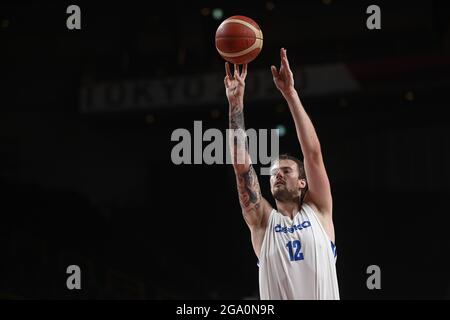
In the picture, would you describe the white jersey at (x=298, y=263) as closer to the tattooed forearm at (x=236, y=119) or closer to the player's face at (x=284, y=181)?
the player's face at (x=284, y=181)

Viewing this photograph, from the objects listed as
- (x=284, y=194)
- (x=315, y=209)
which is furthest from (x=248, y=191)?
(x=315, y=209)

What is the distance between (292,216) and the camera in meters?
4.86

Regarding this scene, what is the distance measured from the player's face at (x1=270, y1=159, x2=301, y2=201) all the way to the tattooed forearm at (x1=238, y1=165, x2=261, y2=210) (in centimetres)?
12

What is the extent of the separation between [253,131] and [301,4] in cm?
315

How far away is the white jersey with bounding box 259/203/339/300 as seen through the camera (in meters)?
4.52

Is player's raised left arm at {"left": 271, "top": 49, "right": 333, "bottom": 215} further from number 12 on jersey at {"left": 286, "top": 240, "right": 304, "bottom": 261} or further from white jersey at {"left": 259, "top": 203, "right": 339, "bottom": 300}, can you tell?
number 12 on jersey at {"left": 286, "top": 240, "right": 304, "bottom": 261}

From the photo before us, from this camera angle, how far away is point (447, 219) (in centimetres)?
1327

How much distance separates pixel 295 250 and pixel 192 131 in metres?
9.07

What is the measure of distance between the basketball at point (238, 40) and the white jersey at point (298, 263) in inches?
54.0

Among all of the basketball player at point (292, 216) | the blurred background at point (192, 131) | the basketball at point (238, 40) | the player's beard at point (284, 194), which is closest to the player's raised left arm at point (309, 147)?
the basketball player at point (292, 216)

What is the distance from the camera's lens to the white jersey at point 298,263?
4.52 meters

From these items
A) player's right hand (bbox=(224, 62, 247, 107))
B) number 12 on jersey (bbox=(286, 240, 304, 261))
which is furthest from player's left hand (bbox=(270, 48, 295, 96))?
number 12 on jersey (bbox=(286, 240, 304, 261))

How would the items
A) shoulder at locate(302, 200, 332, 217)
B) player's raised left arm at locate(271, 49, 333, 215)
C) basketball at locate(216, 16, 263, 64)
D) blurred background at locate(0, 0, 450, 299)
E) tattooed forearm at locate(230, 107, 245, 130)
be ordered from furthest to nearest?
blurred background at locate(0, 0, 450, 299)
basketball at locate(216, 16, 263, 64)
tattooed forearm at locate(230, 107, 245, 130)
shoulder at locate(302, 200, 332, 217)
player's raised left arm at locate(271, 49, 333, 215)
